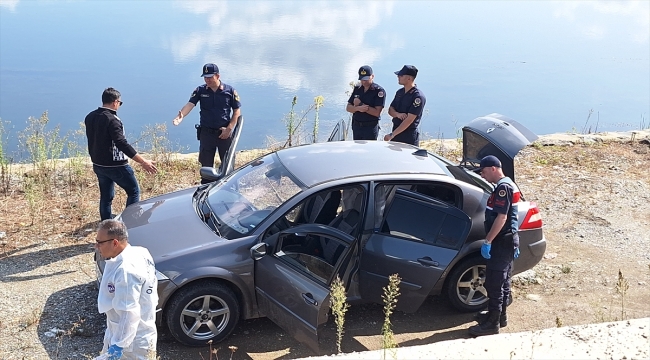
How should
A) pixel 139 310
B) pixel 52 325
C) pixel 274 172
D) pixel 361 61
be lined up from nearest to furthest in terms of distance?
pixel 139 310 < pixel 52 325 < pixel 274 172 < pixel 361 61

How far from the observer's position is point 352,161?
6.40 m

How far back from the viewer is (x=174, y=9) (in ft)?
107

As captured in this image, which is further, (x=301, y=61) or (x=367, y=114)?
(x=301, y=61)

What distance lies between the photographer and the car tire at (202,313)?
5539 millimetres

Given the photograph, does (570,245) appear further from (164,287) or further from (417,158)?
(164,287)

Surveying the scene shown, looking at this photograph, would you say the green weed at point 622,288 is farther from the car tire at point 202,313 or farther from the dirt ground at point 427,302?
the car tire at point 202,313

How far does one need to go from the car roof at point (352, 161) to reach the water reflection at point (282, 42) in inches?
462

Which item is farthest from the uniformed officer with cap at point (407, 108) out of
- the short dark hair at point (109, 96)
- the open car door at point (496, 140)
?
the short dark hair at point (109, 96)

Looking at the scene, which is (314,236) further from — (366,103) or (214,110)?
(366,103)

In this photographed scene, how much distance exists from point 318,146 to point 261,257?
163cm

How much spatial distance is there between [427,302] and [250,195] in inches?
81.9

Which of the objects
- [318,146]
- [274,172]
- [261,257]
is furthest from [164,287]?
[318,146]

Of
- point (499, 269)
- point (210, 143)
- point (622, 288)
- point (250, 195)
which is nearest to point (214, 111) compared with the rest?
point (210, 143)

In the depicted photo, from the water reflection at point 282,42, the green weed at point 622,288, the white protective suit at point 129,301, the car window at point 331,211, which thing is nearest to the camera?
the white protective suit at point 129,301
